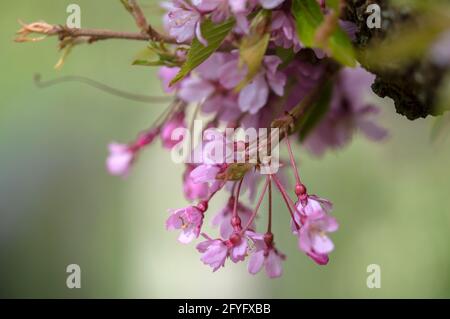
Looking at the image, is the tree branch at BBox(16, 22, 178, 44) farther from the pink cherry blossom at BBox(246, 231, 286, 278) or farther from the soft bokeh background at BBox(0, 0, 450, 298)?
the soft bokeh background at BBox(0, 0, 450, 298)

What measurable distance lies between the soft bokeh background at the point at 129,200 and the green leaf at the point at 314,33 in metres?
1.09

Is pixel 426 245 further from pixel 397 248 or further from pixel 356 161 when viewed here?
pixel 356 161

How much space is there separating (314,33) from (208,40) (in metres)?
0.07

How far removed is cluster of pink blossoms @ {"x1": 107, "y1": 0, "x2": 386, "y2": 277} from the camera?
0.39 m

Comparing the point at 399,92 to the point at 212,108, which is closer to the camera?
the point at 399,92

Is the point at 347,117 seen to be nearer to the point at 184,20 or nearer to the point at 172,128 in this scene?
the point at 172,128

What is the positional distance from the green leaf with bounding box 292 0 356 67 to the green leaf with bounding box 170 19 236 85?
1.7 inches

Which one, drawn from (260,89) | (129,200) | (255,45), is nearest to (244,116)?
(260,89)

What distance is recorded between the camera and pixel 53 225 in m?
1.98

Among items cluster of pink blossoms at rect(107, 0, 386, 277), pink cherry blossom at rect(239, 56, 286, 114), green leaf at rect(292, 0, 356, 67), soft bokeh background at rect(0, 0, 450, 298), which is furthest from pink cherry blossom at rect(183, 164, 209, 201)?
soft bokeh background at rect(0, 0, 450, 298)

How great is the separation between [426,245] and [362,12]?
4.48 ft

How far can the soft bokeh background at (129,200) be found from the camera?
5.44 feet

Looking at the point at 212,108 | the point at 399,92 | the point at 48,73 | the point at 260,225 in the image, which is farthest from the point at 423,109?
the point at 48,73

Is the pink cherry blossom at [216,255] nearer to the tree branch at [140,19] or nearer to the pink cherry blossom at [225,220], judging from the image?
the pink cherry blossom at [225,220]
